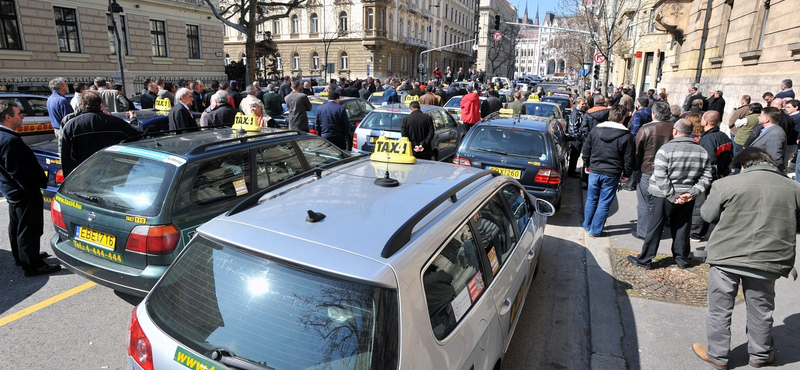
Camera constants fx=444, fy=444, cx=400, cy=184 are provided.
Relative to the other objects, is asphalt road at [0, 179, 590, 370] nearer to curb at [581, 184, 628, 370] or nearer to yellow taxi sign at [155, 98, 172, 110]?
curb at [581, 184, 628, 370]

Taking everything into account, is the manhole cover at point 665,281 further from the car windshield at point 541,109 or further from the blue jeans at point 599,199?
the car windshield at point 541,109

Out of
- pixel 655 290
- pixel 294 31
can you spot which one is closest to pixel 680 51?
pixel 655 290

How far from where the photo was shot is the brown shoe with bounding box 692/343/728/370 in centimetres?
339

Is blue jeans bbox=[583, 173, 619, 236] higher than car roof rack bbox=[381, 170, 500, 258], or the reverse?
car roof rack bbox=[381, 170, 500, 258]

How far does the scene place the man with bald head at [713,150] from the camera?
19.2 ft

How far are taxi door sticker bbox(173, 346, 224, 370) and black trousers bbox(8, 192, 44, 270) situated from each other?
3830mm

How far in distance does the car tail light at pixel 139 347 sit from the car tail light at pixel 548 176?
A: 18.4ft

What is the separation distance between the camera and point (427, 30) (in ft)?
217

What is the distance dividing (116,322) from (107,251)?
67cm

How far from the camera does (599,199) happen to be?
6188mm

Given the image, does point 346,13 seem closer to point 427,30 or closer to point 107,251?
point 427,30

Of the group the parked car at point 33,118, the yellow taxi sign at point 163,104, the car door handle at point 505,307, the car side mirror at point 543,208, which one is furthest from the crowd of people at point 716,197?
the parked car at point 33,118

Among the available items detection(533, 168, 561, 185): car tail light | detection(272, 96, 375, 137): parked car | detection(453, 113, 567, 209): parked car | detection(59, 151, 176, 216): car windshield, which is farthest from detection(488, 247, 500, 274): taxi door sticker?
detection(272, 96, 375, 137): parked car

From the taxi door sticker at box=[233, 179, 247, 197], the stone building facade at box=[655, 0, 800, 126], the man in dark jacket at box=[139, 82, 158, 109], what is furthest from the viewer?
the man in dark jacket at box=[139, 82, 158, 109]
